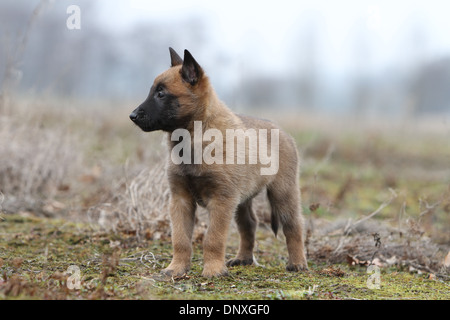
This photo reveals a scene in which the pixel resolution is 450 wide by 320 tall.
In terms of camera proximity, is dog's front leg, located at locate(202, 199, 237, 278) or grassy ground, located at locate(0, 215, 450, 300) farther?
dog's front leg, located at locate(202, 199, 237, 278)

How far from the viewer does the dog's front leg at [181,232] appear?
4281 millimetres

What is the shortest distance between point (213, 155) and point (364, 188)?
720 centimetres

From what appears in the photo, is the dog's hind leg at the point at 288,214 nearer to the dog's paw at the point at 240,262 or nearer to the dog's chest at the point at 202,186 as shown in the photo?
the dog's paw at the point at 240,262

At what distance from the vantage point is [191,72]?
434cm

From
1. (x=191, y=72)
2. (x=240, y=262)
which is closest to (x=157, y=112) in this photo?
(x=191, y=72)

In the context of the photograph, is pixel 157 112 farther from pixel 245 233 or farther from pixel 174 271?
pixel 245 233

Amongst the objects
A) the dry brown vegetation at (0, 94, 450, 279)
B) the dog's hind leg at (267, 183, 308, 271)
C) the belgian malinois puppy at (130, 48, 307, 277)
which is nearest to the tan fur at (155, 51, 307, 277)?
the belgian malinois puppy at (130, 48, 307, 277)

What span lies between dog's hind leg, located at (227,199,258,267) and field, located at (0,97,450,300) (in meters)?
0.19

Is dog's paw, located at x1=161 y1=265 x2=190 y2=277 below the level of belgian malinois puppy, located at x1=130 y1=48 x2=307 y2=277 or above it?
below

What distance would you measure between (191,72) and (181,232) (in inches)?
51.0

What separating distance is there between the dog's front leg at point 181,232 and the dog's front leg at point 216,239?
0.61 feet

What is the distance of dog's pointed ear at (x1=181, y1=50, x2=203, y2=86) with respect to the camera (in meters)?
4.29

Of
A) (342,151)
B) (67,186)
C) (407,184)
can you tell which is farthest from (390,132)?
(67,186)

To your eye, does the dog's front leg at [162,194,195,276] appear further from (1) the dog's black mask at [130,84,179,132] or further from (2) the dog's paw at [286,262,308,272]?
(2) the dog's paw at [286,262,308,272]
